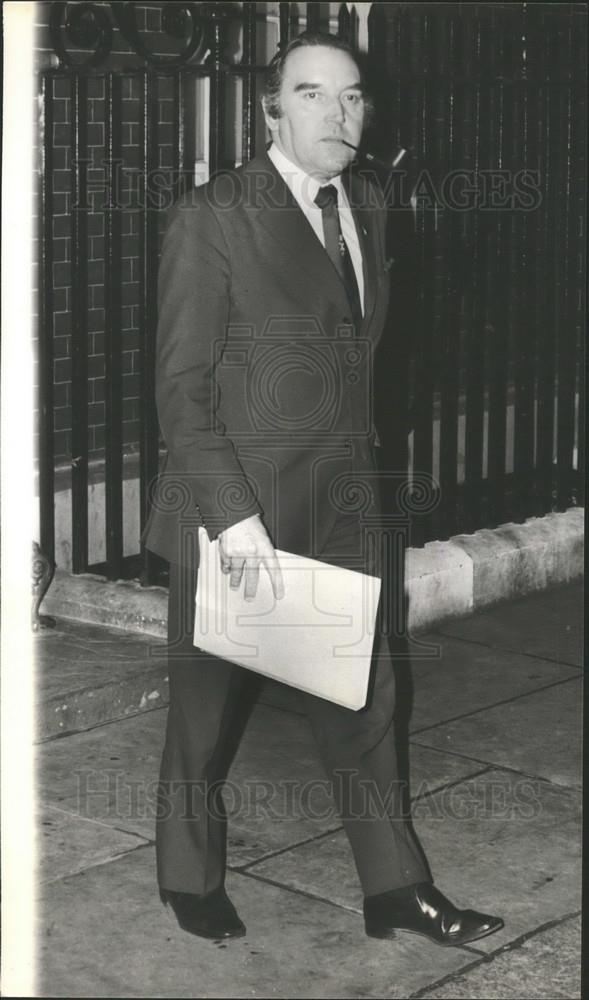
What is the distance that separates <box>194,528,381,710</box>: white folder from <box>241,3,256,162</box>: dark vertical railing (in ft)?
9.39

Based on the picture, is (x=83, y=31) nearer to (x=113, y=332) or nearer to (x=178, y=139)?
(x=178, y=139)

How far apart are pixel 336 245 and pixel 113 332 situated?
2733mm

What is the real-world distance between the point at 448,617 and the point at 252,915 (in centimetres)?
294

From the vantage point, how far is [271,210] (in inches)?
145

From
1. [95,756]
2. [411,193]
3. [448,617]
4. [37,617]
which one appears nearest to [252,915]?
[95,756]

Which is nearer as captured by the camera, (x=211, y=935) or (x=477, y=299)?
(x=211, y=935)

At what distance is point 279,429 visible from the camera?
147 inches

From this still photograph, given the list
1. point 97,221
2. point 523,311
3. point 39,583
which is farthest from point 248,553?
point 97,221

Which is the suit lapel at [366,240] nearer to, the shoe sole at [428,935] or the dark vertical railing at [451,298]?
the shoe sole at [428,935]

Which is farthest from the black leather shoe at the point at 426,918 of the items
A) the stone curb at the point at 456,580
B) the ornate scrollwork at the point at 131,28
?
the ornate scrollwork at the point at 131,28

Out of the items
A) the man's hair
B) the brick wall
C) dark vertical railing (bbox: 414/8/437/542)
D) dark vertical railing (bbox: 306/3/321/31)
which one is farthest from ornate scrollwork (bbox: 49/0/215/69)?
the man's hair

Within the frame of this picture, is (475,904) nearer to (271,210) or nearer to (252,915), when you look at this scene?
(252,915)

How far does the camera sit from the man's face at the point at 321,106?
3656 millimetres

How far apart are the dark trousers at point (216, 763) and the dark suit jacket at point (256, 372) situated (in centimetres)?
13
